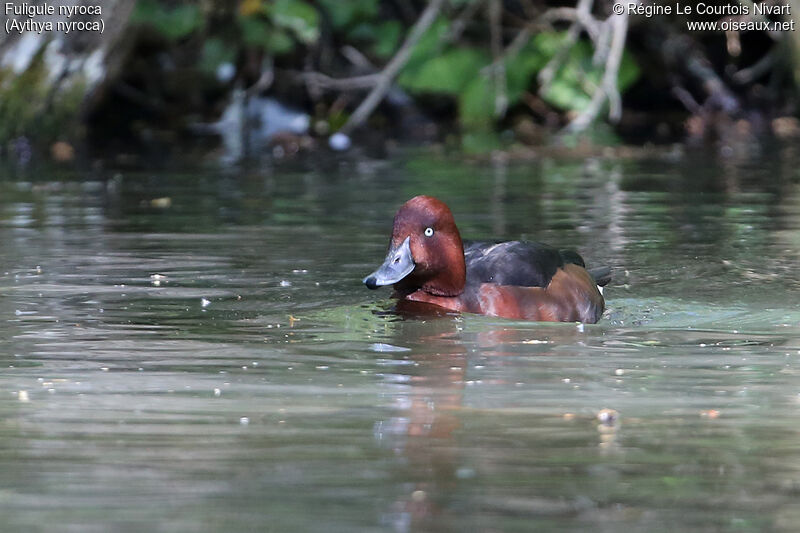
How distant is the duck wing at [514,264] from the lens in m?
6.44

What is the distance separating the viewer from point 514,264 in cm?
646

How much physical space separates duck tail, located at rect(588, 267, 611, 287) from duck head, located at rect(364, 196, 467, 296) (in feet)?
2.72

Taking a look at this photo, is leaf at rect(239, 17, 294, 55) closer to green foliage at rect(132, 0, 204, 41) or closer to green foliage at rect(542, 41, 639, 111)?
green foliage at rect(132, 0, 204, 41)

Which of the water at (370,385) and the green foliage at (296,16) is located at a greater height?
the green foliage at (296,16)

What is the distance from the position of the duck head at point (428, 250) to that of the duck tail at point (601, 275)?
2.72 ft

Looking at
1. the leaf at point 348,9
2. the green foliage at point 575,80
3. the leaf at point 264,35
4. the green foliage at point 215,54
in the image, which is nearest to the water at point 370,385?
the green foliage at point 575,80

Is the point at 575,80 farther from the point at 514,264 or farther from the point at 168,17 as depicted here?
the point at 514,264

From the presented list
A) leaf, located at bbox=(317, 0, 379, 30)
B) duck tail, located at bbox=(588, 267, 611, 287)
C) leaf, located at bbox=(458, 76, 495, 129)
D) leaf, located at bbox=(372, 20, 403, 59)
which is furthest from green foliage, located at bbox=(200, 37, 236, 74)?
duck tail, located at bbox=(588, 267, 611, 287)

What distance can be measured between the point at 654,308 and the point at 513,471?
9.83 feet

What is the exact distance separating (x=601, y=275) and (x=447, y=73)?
10.8m

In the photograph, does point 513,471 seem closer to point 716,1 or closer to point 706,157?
point 706,157

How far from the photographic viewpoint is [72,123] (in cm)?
1656

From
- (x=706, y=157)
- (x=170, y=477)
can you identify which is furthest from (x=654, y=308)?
(x=706, y=157)

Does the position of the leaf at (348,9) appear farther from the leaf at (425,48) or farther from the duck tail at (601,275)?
the duck tail at (601,275)
